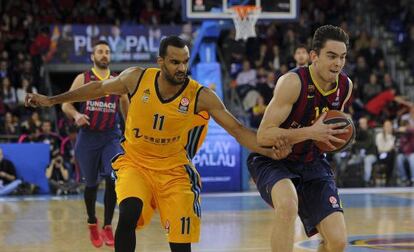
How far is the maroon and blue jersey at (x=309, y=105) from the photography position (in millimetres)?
5266

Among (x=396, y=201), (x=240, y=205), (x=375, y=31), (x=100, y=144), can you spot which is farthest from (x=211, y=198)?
(x=375, y=31)

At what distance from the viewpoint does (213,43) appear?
16516 millimetres

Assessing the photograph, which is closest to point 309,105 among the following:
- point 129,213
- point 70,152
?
point 129,213

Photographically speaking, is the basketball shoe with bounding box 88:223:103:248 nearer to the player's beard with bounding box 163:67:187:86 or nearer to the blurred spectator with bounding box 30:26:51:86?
the player's beard with bounding box 163:67:187:86

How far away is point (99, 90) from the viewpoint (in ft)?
18.6

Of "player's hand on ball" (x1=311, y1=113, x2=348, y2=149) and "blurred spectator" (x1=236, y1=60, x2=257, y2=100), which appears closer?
"player's hand on ball" (x1=311, y1=113, x2=348, y2=149)

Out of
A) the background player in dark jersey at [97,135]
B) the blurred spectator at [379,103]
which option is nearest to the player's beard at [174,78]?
the background player in dark jersey at [97,135]

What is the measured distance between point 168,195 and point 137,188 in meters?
0.22

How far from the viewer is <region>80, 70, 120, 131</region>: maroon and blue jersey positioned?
7.96 m

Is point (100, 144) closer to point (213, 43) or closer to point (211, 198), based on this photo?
point (211, 198)

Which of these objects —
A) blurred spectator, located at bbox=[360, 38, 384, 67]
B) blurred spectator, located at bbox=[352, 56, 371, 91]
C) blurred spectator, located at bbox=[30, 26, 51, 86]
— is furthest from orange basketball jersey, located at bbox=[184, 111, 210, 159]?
blurred spectator, located at bbox=[360, 38, 384, 67]

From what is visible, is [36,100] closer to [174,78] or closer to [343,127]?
[174,78]

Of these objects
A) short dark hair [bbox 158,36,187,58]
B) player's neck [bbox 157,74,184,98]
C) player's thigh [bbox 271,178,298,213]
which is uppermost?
short dark hair [bbox 158,36,187,58]

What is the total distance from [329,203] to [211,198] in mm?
8167
